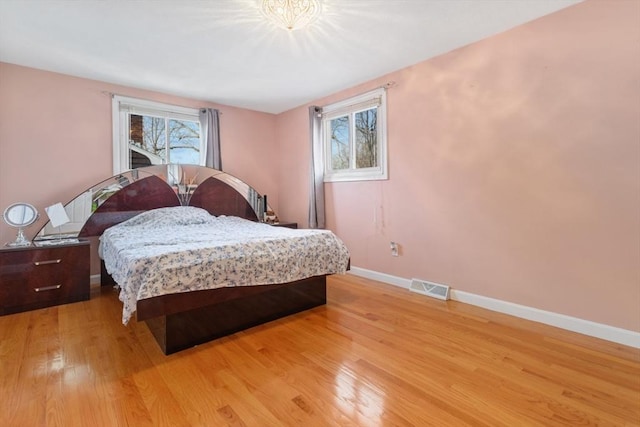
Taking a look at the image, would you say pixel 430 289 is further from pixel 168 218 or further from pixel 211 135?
pixel 211 135

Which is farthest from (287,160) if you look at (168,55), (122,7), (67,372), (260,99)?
(67,372)

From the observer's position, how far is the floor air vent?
10.1ft

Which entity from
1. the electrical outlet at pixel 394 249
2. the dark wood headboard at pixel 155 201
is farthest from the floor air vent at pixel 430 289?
the dark wood headboard at pixel 155 201

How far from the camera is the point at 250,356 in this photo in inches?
79.0

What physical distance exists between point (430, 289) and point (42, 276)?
12.6 ft

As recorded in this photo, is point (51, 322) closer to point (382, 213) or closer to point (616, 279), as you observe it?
point (382, 213)

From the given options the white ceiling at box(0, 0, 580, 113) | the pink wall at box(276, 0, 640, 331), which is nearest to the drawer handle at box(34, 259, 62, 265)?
the white ceiling at box(0, 0, 580, 113)

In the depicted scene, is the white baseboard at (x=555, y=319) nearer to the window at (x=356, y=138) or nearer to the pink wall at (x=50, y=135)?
the window at (x=356, y=138)

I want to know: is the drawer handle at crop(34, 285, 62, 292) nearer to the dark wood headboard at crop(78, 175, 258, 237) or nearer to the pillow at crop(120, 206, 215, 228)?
the dark wood headboard at crop(78, 175, 258, 237)

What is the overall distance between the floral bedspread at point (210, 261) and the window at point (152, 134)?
121cm

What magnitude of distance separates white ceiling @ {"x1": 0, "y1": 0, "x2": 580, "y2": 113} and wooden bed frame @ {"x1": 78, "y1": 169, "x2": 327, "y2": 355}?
1446 mm

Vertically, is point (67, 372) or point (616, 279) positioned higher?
point (616, 279)

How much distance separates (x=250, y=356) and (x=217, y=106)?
3842 mm

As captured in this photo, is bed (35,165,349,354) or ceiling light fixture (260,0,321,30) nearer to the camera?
bed (35,165,349,354)
